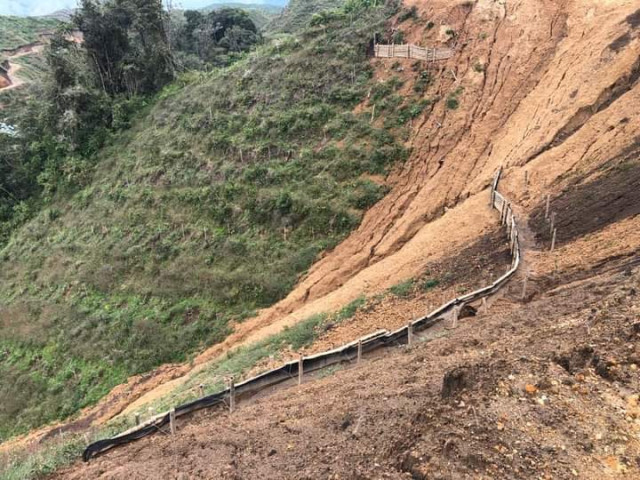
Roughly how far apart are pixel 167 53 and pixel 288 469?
1160 inches

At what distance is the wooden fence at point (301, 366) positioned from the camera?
7430 mm

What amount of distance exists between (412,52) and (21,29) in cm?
7089

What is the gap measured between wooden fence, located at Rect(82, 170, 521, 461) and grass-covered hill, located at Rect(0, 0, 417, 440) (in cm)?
676

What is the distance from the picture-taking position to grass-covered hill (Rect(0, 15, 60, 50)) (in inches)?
2402

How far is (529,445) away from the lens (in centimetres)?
414

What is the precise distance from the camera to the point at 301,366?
828cm

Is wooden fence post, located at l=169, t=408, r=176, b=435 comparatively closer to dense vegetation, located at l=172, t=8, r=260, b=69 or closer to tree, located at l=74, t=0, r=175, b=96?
tree, located at l=74, t=0, r=175, b=96

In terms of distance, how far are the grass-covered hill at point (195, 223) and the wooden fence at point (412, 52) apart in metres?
0.94

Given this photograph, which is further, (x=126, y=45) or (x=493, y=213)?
(x=126, y=45)

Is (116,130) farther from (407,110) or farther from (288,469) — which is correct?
(288,469)

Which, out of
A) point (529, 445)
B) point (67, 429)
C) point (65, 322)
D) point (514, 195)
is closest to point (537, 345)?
point (529, 445)

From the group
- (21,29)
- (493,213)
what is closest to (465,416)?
(493,213)

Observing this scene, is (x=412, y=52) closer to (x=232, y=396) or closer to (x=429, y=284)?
(x=429, y=284)

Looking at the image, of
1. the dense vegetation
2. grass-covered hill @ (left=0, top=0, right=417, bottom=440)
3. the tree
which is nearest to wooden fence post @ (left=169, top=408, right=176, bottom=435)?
grass-covered hill @ (left=0, top=0, right=417, bottom=440)
